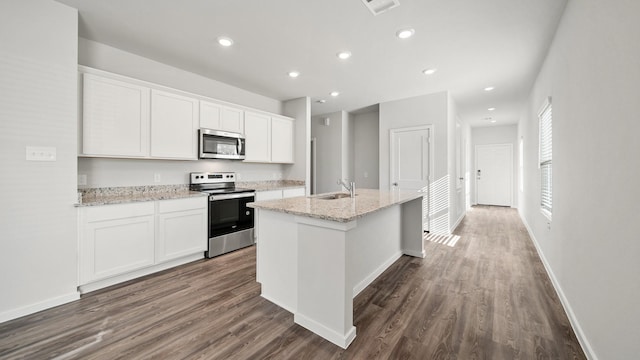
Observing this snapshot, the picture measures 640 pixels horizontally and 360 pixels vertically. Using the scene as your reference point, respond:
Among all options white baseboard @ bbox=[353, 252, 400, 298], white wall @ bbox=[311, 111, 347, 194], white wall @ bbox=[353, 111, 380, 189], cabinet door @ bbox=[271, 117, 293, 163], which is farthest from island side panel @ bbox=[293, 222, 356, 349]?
white wall @ bbox=[353, 111, 380, 189]

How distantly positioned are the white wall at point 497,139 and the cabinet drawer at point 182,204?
27.9 feet

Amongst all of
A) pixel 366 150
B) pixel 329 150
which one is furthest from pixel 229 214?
pixel 366 150

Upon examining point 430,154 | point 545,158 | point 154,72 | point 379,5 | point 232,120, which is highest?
point 379,5

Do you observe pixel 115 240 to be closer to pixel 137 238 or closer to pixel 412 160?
pixel 137 238

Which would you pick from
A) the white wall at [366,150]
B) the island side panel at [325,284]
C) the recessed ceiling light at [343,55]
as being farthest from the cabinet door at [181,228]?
the white wall at [366,150]

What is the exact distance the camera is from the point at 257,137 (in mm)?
4375

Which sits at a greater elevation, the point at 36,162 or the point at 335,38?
the point at 335,38

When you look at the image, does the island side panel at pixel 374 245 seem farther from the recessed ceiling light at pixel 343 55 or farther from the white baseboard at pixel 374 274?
the recessed ceiling light at pixel 343 55

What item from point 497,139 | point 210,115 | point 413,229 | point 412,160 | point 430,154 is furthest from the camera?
point 497,139

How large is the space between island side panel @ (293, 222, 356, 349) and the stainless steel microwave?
7.76 ft

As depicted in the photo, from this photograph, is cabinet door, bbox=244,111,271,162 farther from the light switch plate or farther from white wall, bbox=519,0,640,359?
white wall, bbox=519,0,640,359

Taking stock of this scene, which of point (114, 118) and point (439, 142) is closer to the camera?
point (114, 118)

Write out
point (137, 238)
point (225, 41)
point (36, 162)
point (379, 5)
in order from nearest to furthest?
point (36, 162)
point (379, 5)
point (137, 238)
point (225, 41)

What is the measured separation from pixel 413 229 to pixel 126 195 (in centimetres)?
366
